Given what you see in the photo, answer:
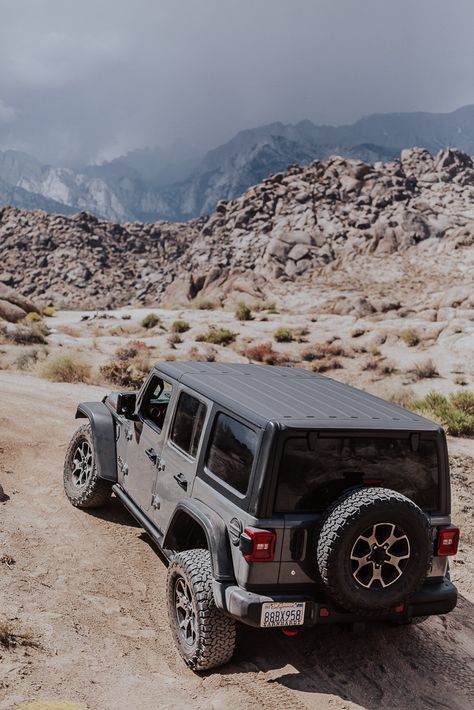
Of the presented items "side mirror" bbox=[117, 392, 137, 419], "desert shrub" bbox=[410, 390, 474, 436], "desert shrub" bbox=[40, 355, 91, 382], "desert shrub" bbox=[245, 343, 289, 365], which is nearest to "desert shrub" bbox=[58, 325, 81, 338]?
"desert shrub" bbox=[245, 343, 289, 365]

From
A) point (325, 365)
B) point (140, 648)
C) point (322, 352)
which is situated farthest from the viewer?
point (322, 352)

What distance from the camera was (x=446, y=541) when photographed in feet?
14.6

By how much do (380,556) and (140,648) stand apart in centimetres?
191

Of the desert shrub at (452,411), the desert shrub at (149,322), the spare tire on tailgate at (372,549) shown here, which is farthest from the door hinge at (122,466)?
the desert shrub at (149,322)

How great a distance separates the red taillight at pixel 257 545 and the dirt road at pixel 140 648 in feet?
2.99

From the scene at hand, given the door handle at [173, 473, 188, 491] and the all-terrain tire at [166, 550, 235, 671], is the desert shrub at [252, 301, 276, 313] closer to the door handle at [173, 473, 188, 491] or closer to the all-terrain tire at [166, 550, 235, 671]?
the door handle at [173, 473, 188, 491]

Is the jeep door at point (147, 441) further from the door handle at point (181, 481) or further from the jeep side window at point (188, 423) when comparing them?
the door handle at point (181, 481)

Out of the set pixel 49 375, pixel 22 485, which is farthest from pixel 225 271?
pixel 22 485

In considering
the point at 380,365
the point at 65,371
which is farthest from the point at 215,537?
the point at 380,365

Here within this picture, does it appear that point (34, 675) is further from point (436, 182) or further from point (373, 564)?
point (436, 182)

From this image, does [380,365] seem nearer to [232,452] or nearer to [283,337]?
[283,337]

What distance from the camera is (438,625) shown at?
17.8 feet

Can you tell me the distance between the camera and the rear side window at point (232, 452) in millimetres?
4195

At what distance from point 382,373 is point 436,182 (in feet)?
190
